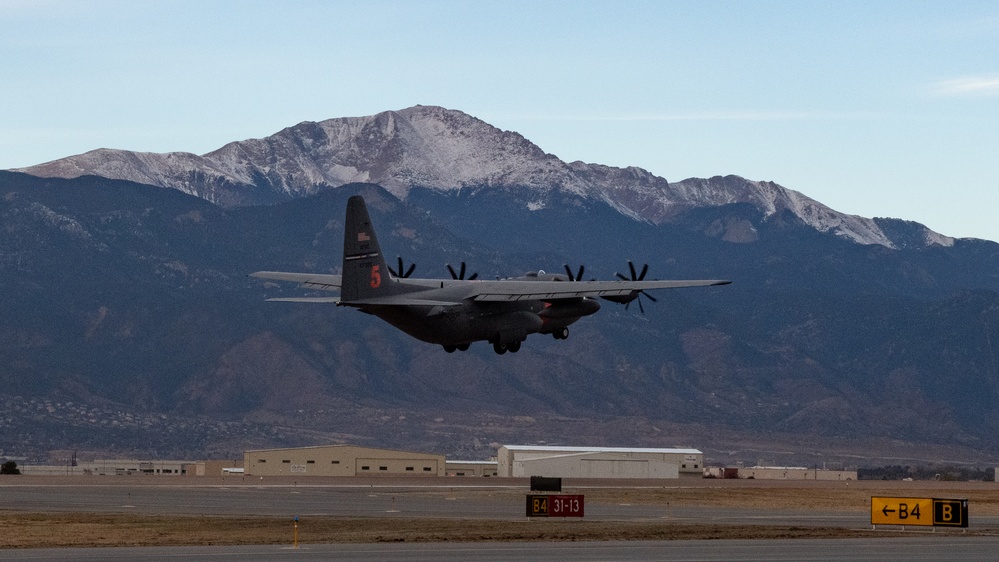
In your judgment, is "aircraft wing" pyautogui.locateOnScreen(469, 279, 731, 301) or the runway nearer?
the runway

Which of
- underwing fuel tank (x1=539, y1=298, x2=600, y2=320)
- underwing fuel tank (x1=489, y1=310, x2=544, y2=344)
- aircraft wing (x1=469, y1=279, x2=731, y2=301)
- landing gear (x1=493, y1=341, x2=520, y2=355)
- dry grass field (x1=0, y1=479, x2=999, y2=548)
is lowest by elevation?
dry grass field (x1=0, y1=479, x2=999, y2=548)

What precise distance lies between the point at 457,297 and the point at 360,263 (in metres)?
6.89

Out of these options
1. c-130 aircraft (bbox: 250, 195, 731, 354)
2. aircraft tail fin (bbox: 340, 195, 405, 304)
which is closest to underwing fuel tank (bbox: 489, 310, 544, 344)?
c-130 aircraft (bbox: 250, 195, 731, 354)

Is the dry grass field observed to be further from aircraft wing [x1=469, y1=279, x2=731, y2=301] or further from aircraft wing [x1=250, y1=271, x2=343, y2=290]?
aircraft wing [x1=250, y1=271, x2=343, y2=290]

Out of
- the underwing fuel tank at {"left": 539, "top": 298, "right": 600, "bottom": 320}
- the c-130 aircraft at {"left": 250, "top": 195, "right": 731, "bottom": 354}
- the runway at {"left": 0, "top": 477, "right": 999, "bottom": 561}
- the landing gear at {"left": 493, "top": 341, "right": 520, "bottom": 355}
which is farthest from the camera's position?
the underwing fuel tank at {"left": 539, "top": 298, "right": 600, "bottom": 320}

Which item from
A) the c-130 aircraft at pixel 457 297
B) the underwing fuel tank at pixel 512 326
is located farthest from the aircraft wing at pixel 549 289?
the underwing fuel tank at pixel 512 326

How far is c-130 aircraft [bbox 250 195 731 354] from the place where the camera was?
97938 millimetres

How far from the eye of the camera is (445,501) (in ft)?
426

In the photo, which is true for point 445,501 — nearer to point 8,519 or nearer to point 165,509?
point 165,509

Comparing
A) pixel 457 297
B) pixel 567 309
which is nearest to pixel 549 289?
pixel 567 309

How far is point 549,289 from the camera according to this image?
4033 inches

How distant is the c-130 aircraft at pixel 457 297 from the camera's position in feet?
321

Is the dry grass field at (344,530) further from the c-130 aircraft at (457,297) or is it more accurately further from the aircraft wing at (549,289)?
the aircraft wing at (549,289)

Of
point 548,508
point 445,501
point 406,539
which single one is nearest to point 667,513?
point 548,508
